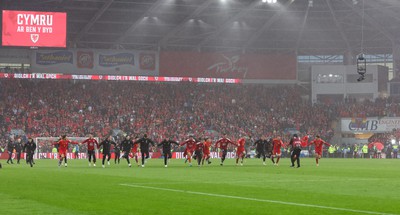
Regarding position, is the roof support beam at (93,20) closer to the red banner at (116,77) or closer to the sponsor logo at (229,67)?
the red banner at (116,77)

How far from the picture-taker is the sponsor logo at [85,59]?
286 ft

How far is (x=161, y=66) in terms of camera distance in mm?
90812

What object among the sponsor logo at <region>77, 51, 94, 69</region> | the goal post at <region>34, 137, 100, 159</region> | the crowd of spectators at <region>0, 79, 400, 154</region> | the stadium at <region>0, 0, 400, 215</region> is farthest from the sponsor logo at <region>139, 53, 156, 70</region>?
the goal post at <region>34, 137, 100, 159</region>

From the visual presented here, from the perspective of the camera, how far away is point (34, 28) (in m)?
71.4

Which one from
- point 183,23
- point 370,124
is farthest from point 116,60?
point 370,124

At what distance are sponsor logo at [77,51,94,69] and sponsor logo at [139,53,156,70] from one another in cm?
597

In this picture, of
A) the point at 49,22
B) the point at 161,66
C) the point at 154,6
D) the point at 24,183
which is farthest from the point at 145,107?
the point at 24,183

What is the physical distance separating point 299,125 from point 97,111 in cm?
2470

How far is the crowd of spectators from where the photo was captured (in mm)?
81625

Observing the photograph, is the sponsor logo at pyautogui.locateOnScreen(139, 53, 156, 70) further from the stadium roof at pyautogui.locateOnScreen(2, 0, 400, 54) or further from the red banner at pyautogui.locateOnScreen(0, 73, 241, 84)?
the stadium roof at pyautogui.locateOnScreen(2, 0, 400, 54)

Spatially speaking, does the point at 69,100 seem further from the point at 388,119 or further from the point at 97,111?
the point at 388,119

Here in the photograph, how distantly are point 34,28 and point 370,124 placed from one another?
42.1 metres

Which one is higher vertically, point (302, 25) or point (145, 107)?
point (302, 25)

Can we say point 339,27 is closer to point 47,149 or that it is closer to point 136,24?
point 136,24
